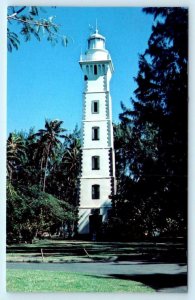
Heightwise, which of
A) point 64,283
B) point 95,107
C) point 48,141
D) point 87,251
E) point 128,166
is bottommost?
point 64,283

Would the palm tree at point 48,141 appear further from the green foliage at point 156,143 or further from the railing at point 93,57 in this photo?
the railing at point 93,57

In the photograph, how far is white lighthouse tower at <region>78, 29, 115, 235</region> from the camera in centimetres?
654

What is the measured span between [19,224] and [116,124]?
5.56ft

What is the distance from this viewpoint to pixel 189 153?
617cm

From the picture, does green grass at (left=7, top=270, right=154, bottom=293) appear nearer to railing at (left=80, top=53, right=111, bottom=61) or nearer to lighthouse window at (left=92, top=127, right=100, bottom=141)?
lighthouse window at (left=92, top=127, right=100, bottom=141)

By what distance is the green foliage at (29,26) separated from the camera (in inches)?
254

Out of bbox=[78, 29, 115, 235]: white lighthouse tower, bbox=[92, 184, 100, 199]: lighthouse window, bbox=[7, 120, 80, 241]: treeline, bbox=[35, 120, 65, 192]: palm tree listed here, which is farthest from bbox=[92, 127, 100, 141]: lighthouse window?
bbox=[92, 184, 100, 199]: lighthouse window

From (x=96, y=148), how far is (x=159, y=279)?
67.4 inches

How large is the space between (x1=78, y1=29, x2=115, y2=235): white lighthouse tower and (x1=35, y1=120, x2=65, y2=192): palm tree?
0.31 meters

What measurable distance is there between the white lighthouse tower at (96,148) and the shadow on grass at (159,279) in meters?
0.65

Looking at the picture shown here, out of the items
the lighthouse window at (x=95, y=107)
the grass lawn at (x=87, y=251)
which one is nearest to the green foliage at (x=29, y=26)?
the lighthouse window at (x=95, y=107)

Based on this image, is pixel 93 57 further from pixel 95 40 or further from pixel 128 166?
pixel 128 166

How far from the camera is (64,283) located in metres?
6.39

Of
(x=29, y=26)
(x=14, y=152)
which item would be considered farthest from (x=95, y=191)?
(x=29, y=26)
